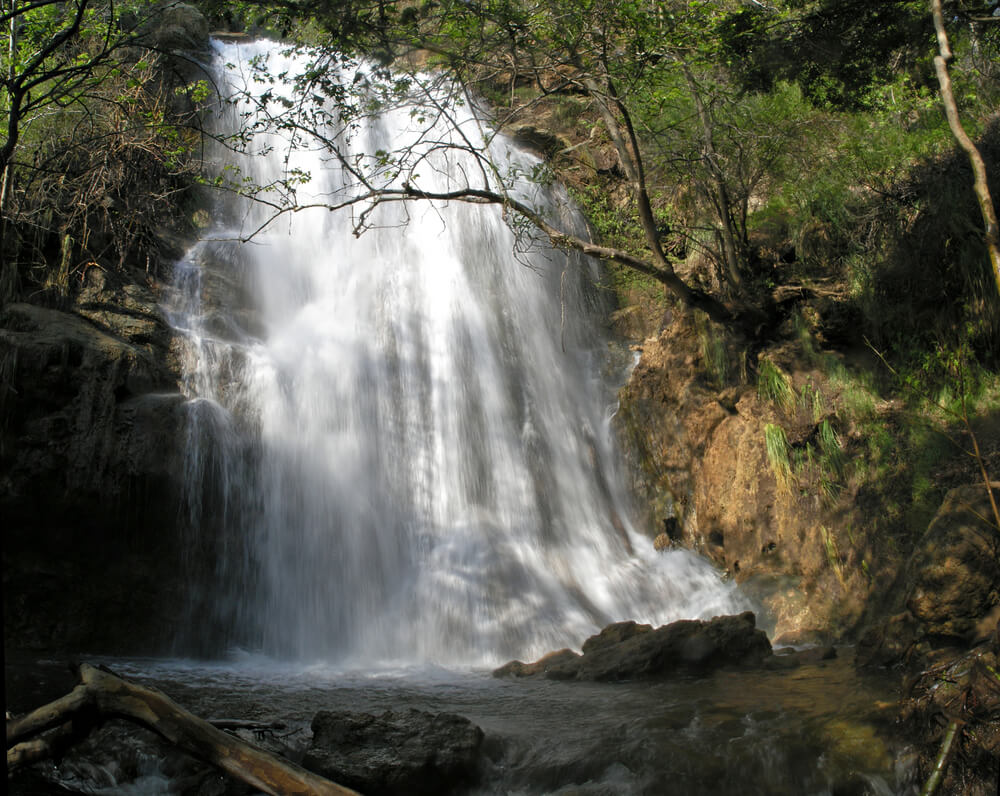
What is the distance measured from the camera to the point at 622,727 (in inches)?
217

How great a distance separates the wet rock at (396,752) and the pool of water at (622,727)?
0.22m

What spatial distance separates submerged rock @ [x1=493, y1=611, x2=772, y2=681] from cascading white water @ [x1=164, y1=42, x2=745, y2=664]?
1415 millimetres

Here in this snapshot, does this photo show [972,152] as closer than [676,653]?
Yes

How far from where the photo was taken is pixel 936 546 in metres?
6.18

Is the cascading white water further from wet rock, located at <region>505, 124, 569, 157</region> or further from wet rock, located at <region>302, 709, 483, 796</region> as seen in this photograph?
wet rock, located at <region>302, 709, 483, 796</region>

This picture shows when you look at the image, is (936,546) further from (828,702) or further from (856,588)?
(856,588)

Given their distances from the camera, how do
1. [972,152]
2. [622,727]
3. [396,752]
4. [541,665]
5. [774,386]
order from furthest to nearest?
[774,386]
[541,665]
[622,727]
[972,152]
[396,752]

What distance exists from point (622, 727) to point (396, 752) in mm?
1630

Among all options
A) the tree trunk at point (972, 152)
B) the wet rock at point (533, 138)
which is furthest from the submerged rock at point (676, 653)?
the wet rock at point (533, 138)

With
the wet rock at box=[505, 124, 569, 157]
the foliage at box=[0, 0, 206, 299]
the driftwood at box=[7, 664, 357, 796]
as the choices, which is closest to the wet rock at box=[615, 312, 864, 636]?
the driftwood at box=[7, 664, 357, 796]

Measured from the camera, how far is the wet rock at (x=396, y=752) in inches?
188

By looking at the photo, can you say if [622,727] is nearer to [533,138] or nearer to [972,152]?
[972,152]

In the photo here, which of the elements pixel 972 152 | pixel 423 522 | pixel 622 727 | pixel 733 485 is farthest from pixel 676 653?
pixel 972 152

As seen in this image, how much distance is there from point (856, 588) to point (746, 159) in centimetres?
581
